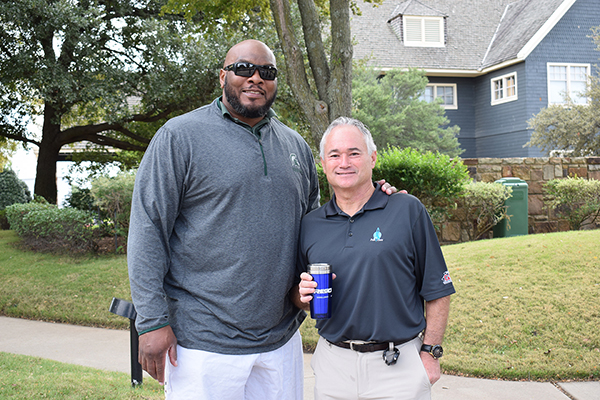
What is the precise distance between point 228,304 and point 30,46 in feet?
36.6

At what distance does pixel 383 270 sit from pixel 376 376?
49 cm

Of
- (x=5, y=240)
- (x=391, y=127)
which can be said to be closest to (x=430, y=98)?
(x=391, y=127)

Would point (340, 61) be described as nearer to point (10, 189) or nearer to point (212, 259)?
point (212, 259)

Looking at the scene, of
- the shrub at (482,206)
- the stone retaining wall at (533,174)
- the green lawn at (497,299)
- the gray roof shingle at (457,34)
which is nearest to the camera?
the green lawn at (497,299)

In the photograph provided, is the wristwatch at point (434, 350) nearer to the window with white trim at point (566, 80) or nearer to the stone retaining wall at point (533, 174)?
the stone retaining wall at point (533, 174)

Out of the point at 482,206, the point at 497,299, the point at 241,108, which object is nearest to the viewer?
the point at 241,108

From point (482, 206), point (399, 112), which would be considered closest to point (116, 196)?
point (482, 206)

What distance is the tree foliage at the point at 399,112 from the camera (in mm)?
17438

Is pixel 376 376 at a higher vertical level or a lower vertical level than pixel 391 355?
lower

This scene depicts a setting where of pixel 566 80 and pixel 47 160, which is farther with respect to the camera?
pixel 566 80

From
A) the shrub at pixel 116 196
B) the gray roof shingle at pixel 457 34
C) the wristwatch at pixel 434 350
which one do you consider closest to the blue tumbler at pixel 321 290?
the wristwatch at pixel 434 350

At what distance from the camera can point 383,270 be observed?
235cm

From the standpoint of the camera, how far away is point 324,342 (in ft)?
8.42

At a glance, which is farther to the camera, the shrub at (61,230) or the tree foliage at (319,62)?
the shrub at (61,230)
